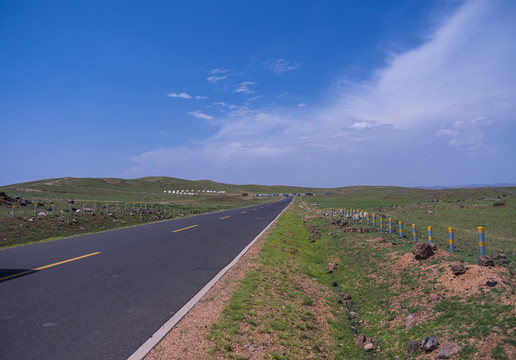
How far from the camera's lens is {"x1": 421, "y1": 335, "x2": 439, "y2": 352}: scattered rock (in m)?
5.22

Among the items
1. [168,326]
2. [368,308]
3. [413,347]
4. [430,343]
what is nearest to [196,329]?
[168,326]

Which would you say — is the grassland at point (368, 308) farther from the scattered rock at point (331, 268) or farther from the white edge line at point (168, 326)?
the white edge line at point (168, 326)

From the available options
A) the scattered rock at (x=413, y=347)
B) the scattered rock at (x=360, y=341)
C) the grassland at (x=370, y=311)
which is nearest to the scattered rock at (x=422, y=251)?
the grassland at (x=370, y=311)

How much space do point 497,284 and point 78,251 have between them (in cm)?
1161

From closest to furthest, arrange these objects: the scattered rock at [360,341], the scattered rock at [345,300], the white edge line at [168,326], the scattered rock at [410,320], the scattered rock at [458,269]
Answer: the white edge line at [168,326] → the scattered rock at [360,341] → the scattered rock at [410,320] → the scattered rock at [458,269] → the scattered rock at [345,300]

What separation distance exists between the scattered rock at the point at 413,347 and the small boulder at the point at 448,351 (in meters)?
0.45

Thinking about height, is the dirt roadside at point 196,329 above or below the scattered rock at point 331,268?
above

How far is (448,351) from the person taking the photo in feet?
16.2

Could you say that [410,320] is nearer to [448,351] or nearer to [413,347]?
[413,347]

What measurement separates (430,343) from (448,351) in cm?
36

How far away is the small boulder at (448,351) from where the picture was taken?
486cm

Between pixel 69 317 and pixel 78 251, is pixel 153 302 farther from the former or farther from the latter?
pixel 78 251

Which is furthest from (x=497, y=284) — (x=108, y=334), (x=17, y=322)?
(x=17, y=322)

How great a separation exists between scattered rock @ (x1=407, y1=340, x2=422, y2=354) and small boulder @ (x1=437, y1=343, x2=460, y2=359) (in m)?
0.45
